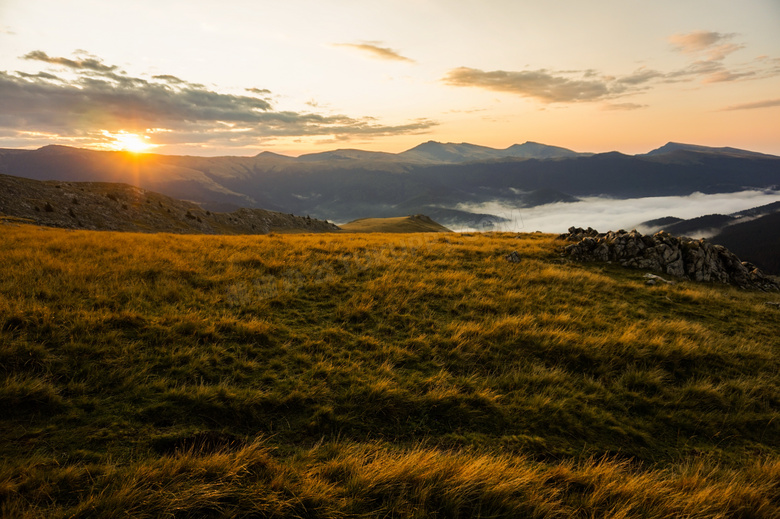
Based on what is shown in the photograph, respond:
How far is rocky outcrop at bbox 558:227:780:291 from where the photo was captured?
59.2 feet

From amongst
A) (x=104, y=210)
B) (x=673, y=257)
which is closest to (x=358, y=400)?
(x=673, y=257)

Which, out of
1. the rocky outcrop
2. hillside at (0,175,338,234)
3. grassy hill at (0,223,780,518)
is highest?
hillside at (0,175,338,234)

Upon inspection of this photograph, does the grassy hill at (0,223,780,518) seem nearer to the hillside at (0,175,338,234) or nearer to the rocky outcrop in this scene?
the rocky outcrop

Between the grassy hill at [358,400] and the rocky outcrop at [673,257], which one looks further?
the rocky outcrop at [673,257]

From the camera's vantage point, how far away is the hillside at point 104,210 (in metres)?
36.0

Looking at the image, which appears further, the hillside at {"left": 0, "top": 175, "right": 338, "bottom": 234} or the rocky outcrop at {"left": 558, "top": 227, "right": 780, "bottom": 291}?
the hillside at {"left": 0, "top": 175, "right": 338, "bottom": 234}

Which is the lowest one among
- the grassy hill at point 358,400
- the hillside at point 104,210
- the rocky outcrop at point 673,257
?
the grassy hill at point 358,400

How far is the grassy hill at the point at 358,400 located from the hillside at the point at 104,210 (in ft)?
113

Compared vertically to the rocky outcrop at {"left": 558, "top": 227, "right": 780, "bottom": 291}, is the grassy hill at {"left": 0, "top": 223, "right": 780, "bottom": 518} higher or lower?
lower

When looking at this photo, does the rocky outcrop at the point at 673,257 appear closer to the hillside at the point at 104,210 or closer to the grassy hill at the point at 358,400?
the grassy hill at the point at 358,400

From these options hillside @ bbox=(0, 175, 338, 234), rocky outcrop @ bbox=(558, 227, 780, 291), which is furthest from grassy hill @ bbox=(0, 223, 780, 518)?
hillside @ bbox=(0, 175, 338, 234)

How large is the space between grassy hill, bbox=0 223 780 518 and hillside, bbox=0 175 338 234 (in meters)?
34.3

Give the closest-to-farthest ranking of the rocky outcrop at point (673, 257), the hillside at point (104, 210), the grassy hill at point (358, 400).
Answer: the grassy hill at point (358, 400) < the rocky outcrop at point (673, 257) < the hillside at point (104, 210)

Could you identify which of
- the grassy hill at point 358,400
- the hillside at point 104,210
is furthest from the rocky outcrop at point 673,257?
the hillside at point 104,210
